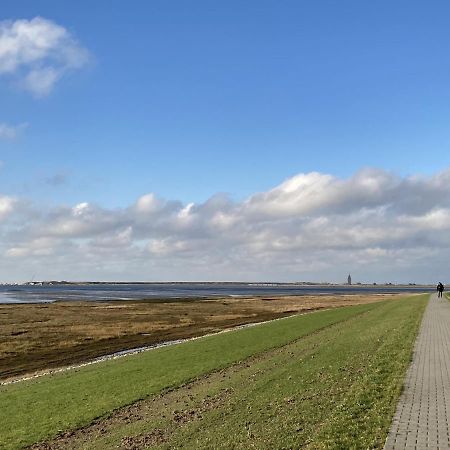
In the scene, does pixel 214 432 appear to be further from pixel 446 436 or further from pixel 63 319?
pixel 63 319

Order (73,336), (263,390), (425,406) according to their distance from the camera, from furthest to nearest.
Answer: (73,336), (263,390), (425,406)

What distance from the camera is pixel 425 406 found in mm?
11406

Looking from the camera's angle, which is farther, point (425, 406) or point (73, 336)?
point (73, 336)

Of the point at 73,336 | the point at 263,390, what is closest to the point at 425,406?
the point at 263,390

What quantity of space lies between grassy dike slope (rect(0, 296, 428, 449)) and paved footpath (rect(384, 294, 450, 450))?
1.07ft

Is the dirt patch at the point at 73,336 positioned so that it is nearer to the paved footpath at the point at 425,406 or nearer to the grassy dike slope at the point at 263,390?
the grassy dike slope at the point at 263,390

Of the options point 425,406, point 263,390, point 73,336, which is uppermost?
point 425,406

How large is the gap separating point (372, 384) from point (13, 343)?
30.1 meters

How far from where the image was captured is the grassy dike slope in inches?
409

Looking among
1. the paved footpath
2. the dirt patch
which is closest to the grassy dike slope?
the paved footpath

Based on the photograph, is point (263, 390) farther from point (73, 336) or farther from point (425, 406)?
point (73, 336)

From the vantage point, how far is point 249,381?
15938 millimetres

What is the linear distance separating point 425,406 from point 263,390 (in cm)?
454

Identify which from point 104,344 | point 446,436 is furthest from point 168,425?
point 104,344
